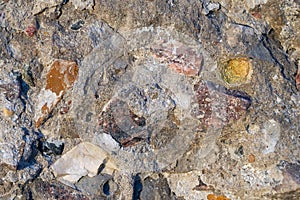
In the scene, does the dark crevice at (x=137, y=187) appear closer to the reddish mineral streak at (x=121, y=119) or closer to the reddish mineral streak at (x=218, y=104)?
the reddish mineral streak at (x=121, y=119)

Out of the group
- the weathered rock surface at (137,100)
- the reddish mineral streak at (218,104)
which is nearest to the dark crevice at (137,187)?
the weathered rock surface at (137,100)

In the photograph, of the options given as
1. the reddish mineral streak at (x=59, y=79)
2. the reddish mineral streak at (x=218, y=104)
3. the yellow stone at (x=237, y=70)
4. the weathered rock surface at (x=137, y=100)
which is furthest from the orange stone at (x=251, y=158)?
the reddish mineral streak at (x=59, y=79)

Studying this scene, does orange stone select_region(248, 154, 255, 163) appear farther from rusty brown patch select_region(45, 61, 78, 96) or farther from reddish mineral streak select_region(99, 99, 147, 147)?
rusty brown patch select_region(45, 61, 78, 96)

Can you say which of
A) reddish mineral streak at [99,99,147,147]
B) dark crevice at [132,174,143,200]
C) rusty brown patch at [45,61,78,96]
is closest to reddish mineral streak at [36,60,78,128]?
rusty brown patch at [45,61,78,96]

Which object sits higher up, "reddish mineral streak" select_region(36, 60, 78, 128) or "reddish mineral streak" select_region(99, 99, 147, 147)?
"reddish mineral streak" select_region(36, 60, 78, 128)

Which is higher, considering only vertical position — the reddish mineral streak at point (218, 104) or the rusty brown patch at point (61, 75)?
the rusty brown patch at point (61, 75)

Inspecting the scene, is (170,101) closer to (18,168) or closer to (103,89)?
(103,89)

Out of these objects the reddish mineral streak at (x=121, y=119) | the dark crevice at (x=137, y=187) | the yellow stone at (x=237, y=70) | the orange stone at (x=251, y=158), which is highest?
the yellow stone at (x=237, y=70)
